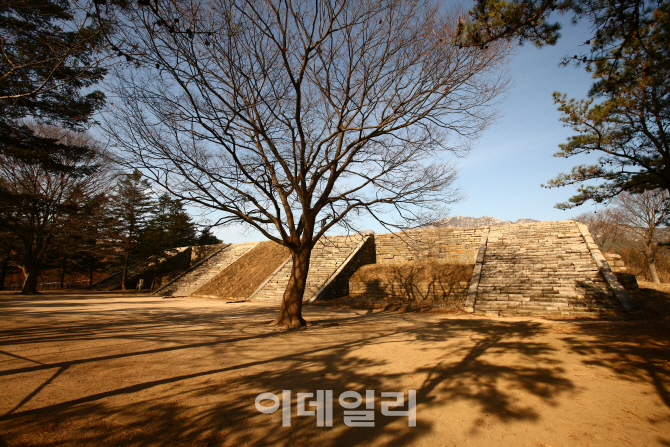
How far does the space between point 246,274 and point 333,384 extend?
16407mm

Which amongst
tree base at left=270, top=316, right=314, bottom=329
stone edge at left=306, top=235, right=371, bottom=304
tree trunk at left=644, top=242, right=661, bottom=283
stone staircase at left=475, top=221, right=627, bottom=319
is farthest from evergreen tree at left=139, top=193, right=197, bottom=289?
tree trunk at left=644, top=242, right=661, bottom=283

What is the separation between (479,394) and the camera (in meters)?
3.77

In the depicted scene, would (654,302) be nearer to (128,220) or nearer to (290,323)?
(290,323)

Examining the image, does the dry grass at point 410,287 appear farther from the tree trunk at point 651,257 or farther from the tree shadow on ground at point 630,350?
the tree trunk at point 651,257

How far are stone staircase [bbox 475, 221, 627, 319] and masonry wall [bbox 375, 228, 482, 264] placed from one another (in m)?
1.03

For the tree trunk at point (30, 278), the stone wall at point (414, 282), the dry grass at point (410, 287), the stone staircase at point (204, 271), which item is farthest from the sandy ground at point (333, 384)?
the tree trunk at point (30, 278)

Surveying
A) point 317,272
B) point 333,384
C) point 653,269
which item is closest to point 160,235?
point 317,272

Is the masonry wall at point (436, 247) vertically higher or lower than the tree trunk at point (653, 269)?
higher

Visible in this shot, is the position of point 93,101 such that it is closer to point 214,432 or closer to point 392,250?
point 214,432

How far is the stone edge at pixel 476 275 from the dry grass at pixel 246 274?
9601 mm

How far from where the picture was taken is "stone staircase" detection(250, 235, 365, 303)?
51.1 feet

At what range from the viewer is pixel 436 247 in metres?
16.3

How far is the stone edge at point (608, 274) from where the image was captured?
9117 mm

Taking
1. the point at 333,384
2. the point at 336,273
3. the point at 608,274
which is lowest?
the point at 333,384
